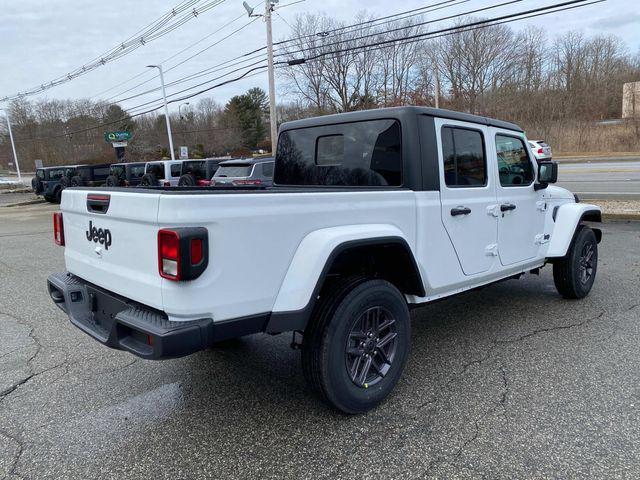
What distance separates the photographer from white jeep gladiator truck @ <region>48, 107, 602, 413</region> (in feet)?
7.47

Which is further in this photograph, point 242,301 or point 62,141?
point 62,141

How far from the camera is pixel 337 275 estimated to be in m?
3.09

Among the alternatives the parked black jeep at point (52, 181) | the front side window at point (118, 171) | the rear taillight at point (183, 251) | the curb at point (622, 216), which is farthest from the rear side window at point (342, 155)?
the parked black jeep at point (52, 181)

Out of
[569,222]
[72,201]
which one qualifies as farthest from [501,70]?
[72,201]

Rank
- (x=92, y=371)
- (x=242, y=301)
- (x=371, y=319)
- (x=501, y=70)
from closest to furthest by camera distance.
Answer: (x=242, y=301) < (x=371, y=319) < (x=92, y=371) < (x=501, y=70)

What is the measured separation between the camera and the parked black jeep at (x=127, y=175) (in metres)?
22.6

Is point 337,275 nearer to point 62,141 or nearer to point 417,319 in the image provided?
point 417,319

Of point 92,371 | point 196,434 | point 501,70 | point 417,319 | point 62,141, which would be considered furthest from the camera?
point 62,141

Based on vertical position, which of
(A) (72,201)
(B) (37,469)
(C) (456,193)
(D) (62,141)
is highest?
(D) (62,141)

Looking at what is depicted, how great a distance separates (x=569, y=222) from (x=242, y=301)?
4.02 metres

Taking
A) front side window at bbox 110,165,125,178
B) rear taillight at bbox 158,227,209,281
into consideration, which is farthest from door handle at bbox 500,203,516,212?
front side window at bbox 110,165,125,178

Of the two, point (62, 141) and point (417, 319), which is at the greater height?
point (62, 141)

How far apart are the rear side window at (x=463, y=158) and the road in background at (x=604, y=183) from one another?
11.3m

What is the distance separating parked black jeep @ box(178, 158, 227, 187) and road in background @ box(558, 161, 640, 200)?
13.6 metres
